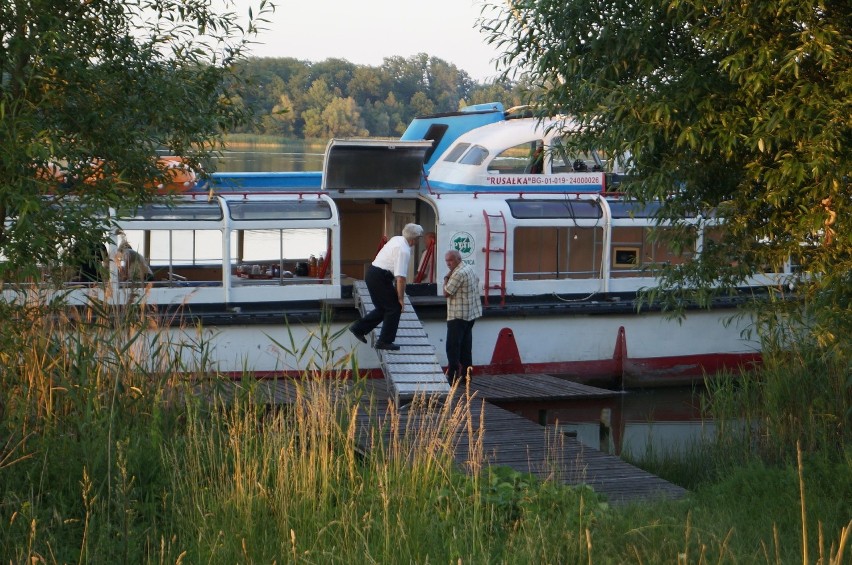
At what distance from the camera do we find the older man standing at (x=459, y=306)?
14781 mm

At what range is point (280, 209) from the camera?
52.9 feet

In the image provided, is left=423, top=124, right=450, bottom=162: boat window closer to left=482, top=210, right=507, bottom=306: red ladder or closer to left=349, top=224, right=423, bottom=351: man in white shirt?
left=482, top=210, right=507, bottom=306: red ladder

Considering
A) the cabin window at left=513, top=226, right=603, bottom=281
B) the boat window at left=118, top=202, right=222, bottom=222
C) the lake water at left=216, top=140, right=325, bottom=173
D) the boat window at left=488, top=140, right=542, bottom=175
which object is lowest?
the cabin window at left=513, top=226, right=603, bottom=281

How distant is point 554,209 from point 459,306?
3292mm

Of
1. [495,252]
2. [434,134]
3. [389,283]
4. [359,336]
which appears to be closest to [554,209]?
[495,252]

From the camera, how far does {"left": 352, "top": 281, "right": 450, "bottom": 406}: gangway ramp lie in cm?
1343

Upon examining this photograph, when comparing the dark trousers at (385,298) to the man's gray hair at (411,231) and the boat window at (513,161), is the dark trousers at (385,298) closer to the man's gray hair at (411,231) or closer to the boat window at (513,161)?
the man's gray hair at (411,231)

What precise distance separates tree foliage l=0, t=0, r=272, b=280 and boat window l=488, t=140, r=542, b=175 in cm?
975

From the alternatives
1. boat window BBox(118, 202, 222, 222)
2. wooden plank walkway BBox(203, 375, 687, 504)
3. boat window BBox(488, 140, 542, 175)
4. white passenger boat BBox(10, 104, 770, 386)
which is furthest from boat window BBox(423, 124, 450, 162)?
wooden plank walkway BBox(203, 375, 687, 504)

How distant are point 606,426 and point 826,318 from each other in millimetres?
6731

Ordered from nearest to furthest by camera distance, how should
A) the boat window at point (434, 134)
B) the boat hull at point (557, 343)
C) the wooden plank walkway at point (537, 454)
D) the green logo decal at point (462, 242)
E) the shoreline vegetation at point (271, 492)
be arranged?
the shoreline vegetation at point (271, 492)
the wooden plank walkway at point (537, 454)
the boat hull at point (557, 343)
the green logo decal at point (462, 242)
the boat window at point (434, 134)

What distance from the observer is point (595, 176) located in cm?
1836

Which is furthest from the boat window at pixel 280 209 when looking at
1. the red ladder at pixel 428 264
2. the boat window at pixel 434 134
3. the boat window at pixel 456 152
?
the boat window at pixel 434 134

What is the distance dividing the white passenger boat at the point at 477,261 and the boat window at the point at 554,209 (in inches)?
0.9
